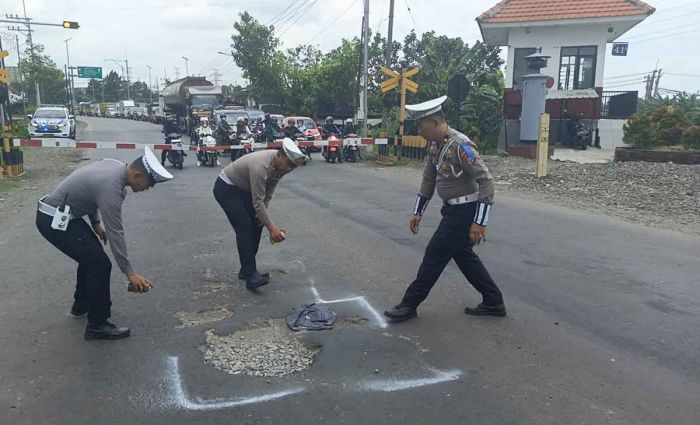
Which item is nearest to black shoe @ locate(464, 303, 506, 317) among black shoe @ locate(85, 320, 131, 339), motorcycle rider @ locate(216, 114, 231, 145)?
black shoe @ locate(85, 320, 131, 339)

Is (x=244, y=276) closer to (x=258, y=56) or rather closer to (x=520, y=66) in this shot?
(x=520, y=66)

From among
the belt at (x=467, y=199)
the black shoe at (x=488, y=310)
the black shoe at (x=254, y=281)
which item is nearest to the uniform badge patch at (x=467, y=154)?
the belt at (x=467, y=199)

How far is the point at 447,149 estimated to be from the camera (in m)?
4.56

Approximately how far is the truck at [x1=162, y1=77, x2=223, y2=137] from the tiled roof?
52.8 feet

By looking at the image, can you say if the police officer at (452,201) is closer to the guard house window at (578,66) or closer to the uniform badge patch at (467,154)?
the uniform badge patch at (467,154)

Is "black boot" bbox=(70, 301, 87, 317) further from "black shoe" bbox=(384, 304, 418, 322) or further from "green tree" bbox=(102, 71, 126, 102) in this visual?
"green tree" bbox=(102, 71, 126, 102)

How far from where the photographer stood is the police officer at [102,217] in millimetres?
4020

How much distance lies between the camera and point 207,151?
17094mm

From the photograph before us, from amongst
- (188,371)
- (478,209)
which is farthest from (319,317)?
(478,209)

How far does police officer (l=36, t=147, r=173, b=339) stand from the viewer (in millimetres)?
4020

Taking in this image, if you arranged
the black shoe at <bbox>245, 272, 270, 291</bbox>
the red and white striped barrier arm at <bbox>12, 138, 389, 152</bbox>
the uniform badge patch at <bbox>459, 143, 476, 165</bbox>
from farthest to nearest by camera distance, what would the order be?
the red and white striped barrier arm at <bbox>12, 138, 389, 152</bbox> < the black shoe at <bbox>245, 272, 270, 291</bbox> < the uniform badge patch at <bbox>459, 143, 476, 165</bbox>

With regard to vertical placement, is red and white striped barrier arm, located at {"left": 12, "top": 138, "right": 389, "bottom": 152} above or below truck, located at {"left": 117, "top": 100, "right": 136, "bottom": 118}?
below

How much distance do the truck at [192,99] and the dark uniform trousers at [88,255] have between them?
27.5 meters

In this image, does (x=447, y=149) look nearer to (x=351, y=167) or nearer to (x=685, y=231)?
(x=685, y=231)
